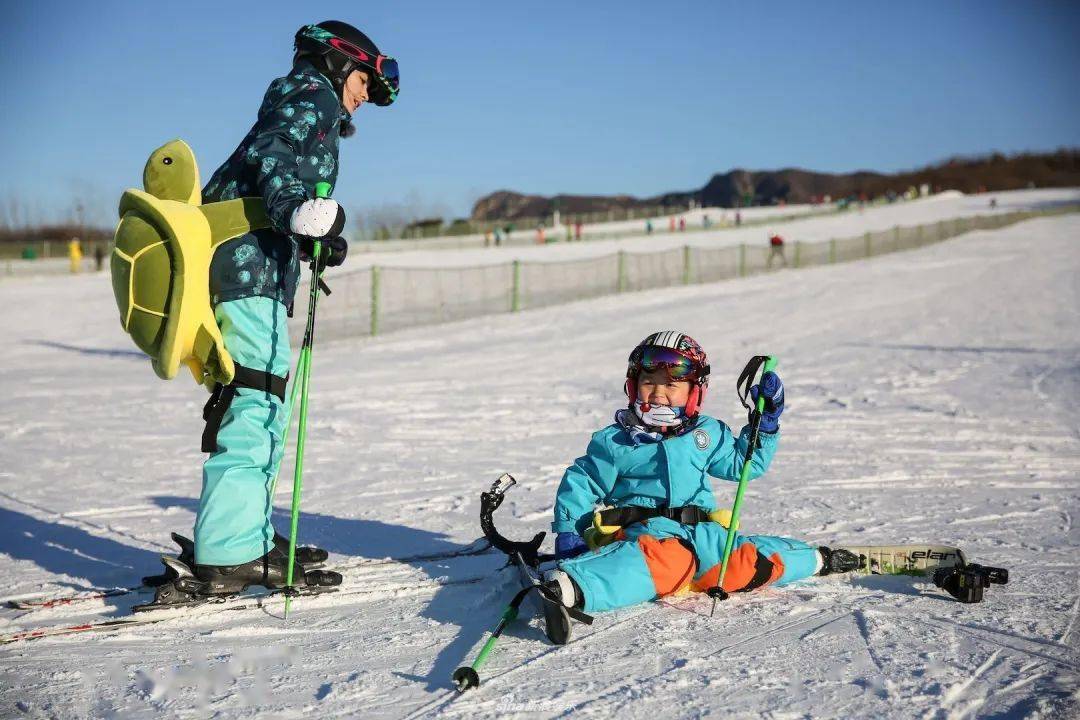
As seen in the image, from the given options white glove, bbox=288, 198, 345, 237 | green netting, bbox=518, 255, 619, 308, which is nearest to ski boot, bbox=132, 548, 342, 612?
white glove, bbox=288, 198, 345, 237

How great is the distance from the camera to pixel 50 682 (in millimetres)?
2916

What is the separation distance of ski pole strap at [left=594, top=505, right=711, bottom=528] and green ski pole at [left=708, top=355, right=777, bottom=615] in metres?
0.13

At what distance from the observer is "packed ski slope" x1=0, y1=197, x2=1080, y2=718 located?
2828mm

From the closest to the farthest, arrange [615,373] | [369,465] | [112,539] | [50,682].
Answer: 1. [50,682]
2. [112,539]
3. [369,465]
4. [615,373]

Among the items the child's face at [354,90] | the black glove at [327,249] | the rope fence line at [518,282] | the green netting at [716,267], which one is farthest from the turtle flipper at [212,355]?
the green netting at [716,267]

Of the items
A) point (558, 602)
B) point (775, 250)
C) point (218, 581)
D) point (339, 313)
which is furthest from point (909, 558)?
point (775, 250)

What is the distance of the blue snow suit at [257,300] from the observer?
11.7ft

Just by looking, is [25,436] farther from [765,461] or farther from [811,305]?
[811,305]

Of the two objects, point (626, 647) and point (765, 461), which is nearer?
point (626, 647)

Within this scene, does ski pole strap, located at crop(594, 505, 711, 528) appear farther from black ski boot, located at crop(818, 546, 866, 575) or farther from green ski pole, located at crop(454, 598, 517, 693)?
green ski pole, located at crop(454, 598, 517, 693)

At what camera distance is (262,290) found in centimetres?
366

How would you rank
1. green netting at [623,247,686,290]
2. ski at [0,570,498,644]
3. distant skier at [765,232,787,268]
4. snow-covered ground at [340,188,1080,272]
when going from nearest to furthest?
ski at [0,570,498,644], green netting at [623,247,686,290], distant skier at [765,232,787,268], snow-covered ground at [340,188,1080,272]

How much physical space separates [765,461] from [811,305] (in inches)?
672

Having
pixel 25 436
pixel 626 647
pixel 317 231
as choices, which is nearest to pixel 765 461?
pixel 626 647
